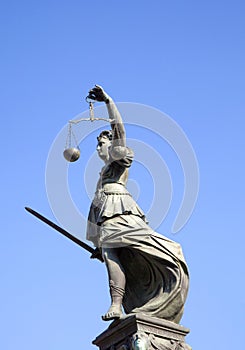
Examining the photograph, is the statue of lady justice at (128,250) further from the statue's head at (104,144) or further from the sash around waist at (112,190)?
the statue's head at (104,144)

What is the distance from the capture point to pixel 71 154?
37.6 feet

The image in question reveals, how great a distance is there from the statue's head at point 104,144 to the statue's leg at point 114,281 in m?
1.73

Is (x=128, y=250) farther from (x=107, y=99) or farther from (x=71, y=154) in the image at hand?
(x=107, y=99)

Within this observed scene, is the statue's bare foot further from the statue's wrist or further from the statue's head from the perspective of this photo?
the statue's wrist

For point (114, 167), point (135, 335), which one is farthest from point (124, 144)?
point (135, 335)

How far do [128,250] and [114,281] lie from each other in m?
0.58

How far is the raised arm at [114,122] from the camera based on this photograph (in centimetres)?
1134

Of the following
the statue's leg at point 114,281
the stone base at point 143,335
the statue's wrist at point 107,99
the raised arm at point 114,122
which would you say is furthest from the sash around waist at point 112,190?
the stone base at point 143,335

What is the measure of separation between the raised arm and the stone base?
2741 millimetres

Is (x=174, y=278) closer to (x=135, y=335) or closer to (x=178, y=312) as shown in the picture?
(x=178, y=312)

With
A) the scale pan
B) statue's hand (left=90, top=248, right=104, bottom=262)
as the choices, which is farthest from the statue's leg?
the scale pan

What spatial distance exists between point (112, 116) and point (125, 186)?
1229 mm

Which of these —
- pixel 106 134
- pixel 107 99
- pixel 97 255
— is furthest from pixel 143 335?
pixel 107 99

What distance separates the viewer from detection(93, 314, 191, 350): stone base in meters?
10.1
